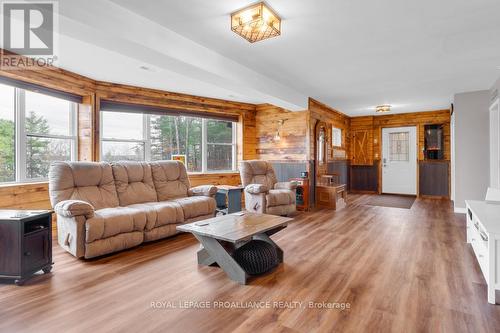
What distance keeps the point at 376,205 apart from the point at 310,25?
4.81m

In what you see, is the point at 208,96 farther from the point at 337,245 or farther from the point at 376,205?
the point at 376,205

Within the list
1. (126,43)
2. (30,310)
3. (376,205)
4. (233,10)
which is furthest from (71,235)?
(376,205)

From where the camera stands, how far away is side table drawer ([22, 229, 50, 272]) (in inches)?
93.7

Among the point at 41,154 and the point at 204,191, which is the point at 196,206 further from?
the point at 41,154

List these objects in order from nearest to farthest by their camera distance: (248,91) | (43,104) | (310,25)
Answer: (310,25) → (43,104) → (248,91)

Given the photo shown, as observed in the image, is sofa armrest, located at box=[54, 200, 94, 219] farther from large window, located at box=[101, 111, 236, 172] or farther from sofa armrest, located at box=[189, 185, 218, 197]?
large window, located at box=[101, 111, 236, 172]

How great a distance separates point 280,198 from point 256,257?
7.90ft

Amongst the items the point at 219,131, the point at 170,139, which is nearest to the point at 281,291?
the point at 170,139

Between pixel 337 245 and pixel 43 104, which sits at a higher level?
pixel 43 104

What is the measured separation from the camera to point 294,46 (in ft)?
10.5

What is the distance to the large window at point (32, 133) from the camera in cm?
343

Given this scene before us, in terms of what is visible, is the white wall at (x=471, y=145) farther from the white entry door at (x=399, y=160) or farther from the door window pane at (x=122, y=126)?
the door window pane at (x=122, y=126)

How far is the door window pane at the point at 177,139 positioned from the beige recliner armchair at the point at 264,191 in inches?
44.0

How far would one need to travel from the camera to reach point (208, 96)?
5578 mm
